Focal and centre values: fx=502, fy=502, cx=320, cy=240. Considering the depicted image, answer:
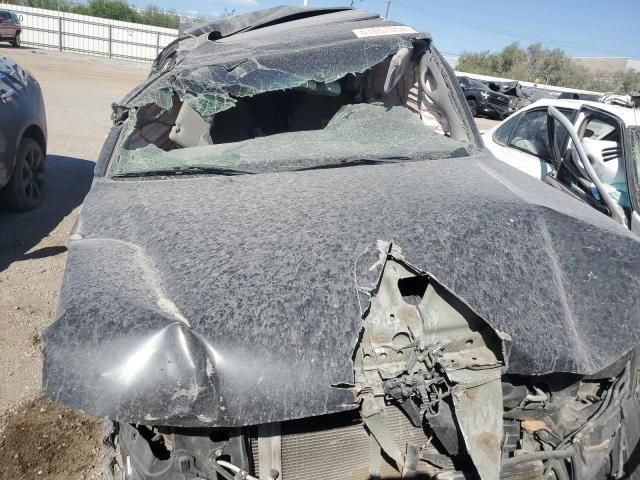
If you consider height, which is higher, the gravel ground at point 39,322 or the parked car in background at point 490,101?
the parked car in background at point 490,101

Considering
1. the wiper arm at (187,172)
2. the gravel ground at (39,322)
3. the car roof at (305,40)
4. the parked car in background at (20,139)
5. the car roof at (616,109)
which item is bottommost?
the gravel ground at (39,322)

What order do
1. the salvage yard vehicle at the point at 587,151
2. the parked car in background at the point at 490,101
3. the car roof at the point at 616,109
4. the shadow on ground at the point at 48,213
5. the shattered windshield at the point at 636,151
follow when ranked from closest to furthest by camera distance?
the salvage yard vehicle at the point at 587,151
the shattered windshield at the point at 636,151
the car roof at the point at 616,109
the shadow on ground at the point at 48,213
the parked car in background at the point at 490,101

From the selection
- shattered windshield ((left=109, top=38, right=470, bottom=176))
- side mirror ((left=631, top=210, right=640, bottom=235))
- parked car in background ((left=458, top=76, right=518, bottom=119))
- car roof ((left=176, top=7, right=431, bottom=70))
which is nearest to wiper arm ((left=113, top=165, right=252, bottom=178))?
shattered windshield ((left=109, top=38, right=470, bottom=176))

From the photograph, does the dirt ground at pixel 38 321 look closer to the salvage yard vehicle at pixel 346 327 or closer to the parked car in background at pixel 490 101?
the salvage yard vehicle at pixel 346 327

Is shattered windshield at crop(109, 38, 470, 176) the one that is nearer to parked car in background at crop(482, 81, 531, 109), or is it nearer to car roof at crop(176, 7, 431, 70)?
car roof at crop(176, 7, 431, 70)

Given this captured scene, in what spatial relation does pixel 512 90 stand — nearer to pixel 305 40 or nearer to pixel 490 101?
pixel 490 101

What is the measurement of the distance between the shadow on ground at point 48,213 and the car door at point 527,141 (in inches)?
151

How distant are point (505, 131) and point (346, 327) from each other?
4.57m

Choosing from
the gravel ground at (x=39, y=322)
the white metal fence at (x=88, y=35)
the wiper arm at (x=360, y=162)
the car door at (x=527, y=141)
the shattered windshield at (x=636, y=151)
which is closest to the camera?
the gravel ground at (x=39, y=322)

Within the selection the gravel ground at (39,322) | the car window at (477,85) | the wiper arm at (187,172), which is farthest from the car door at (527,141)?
the car window at (477,85)

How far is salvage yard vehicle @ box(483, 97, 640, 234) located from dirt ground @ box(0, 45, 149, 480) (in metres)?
3.23

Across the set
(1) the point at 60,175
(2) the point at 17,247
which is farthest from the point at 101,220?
(1) the point at 60,175

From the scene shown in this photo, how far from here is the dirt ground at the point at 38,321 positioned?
234cm

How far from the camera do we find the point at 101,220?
204cm
